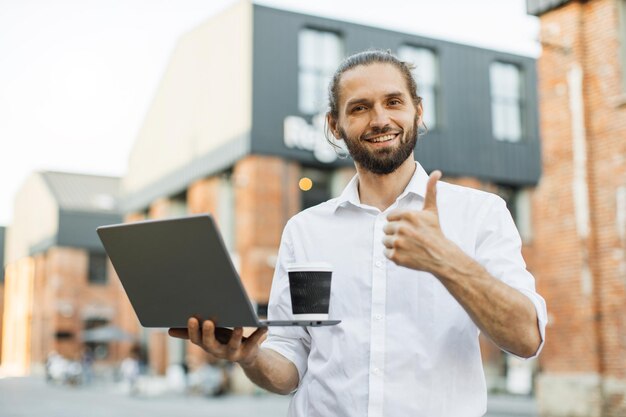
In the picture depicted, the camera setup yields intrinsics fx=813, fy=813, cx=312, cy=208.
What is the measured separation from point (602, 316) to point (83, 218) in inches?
1703

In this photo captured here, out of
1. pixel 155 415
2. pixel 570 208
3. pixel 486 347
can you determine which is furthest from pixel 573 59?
pixel 486 347

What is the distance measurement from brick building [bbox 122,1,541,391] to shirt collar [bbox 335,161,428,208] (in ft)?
73.1

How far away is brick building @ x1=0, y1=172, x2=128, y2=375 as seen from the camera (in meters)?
50.2

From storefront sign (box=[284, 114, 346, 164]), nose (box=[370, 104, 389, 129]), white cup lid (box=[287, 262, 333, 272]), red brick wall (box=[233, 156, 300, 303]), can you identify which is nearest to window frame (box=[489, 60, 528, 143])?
storefront sign (box=[284, 114, 346, 164])

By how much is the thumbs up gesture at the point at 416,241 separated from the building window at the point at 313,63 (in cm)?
2461

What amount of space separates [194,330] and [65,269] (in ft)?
167

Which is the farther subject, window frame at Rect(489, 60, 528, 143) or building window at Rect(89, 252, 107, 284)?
building window at Rect(89, 252, 107, 284)

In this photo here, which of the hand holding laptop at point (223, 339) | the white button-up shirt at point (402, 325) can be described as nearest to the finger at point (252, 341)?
the hand holding laptop at point (223, 339)

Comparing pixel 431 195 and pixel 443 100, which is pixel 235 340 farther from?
Result: pixel 443 100

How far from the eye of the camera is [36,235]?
5512cm

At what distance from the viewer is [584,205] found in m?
12.2

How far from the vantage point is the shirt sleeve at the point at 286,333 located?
2660 mm

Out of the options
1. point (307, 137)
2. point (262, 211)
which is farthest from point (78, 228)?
point (307, 137)

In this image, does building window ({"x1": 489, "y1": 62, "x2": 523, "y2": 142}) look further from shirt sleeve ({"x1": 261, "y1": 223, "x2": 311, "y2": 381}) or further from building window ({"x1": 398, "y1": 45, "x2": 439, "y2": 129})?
shirt sleeve ({"x1": 261, "y1": 223, "x2": 311, "y2": 381})
